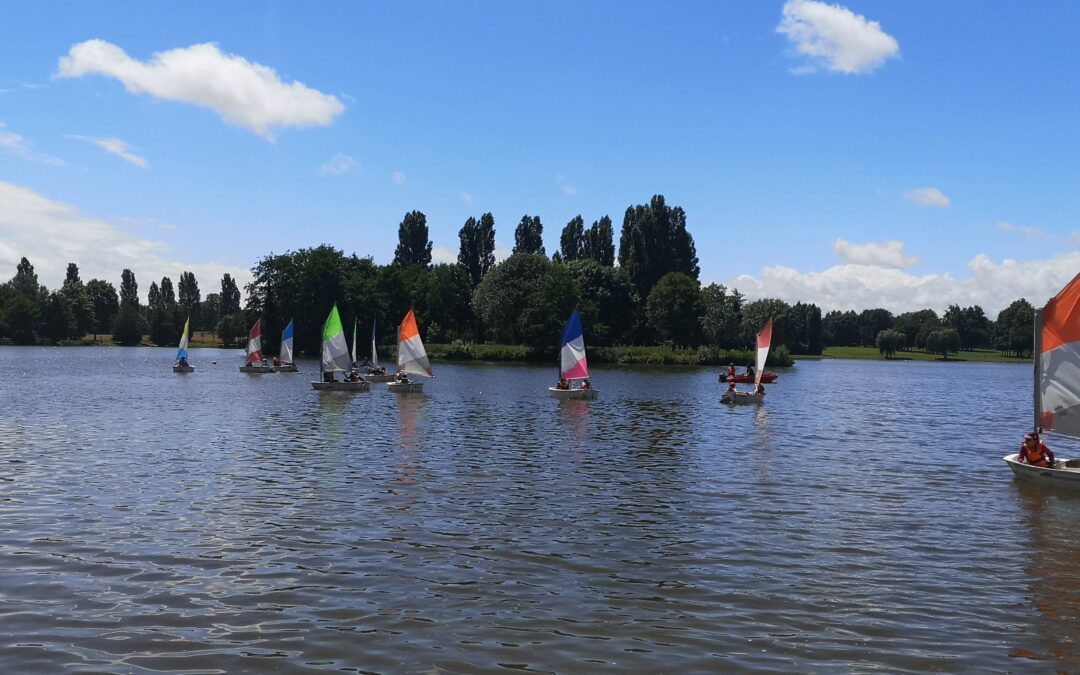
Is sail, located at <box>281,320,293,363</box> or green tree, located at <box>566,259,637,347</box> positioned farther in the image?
green tree, located at <box>566,259,637,347</box>

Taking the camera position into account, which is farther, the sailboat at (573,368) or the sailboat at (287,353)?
the sailboat at (287,353)

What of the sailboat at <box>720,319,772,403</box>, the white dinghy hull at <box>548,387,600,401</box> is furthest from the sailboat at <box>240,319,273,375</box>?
the sailboat at <box>720,319,772,403</box>

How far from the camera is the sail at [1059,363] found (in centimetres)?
2453

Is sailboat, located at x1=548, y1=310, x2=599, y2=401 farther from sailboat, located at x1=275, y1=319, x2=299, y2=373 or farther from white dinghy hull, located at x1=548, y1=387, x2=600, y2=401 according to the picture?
sailboat, located at x1=275, y1=319, x2=299, y2=373

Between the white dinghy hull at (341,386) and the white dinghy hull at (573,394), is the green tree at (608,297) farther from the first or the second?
the white dinghy hull at (341,386)

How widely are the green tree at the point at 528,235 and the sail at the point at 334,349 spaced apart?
328ft

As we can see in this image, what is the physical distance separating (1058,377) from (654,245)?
375ft

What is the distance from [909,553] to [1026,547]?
117 inches

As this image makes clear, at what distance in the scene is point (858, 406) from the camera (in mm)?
59969

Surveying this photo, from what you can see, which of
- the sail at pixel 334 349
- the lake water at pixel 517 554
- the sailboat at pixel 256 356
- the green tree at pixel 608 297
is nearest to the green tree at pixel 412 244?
the green tree at pixel 608 297

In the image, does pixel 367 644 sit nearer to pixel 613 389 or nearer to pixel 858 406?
pixel 858 406

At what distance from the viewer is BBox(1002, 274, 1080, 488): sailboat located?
24.5 metres

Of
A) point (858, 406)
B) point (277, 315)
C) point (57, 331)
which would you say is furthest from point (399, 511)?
point (57, 331)

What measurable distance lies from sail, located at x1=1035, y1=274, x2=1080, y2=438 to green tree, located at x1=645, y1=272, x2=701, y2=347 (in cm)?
10270
